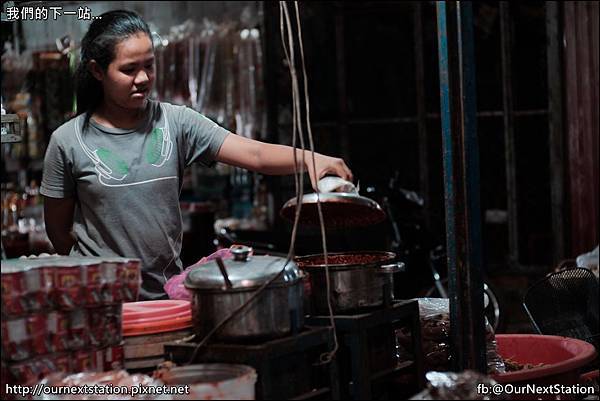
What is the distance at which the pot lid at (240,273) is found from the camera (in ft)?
9.42

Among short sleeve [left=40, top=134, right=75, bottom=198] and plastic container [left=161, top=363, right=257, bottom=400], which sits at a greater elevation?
short sleeve [left=40, top=134, right=75, bottom=198]

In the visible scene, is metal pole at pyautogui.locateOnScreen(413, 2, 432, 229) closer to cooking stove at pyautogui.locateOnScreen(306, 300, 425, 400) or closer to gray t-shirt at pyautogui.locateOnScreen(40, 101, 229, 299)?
gray t-shirt at pyautogui.locateOnScreen(40, 101, 229, 299)

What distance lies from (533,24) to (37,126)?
15.6ft

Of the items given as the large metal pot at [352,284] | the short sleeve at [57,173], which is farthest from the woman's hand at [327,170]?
the short sleeve at [57,173]

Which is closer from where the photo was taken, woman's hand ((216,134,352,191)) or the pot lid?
the pot lid

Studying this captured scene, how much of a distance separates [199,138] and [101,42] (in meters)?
0.55

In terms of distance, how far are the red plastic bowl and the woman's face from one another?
174 centimetres

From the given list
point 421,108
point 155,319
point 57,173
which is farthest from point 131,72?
point 421,108

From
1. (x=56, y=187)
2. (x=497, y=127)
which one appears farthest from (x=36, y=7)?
(x=497, y=127)

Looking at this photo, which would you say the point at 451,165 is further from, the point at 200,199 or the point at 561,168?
the point at 200,199

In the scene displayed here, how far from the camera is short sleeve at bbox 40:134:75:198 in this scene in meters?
3.91

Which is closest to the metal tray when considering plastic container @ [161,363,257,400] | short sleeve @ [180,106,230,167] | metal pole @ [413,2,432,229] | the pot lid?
the pot lid

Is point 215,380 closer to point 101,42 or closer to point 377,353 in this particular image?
point 377,353

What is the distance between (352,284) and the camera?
3.25 m
